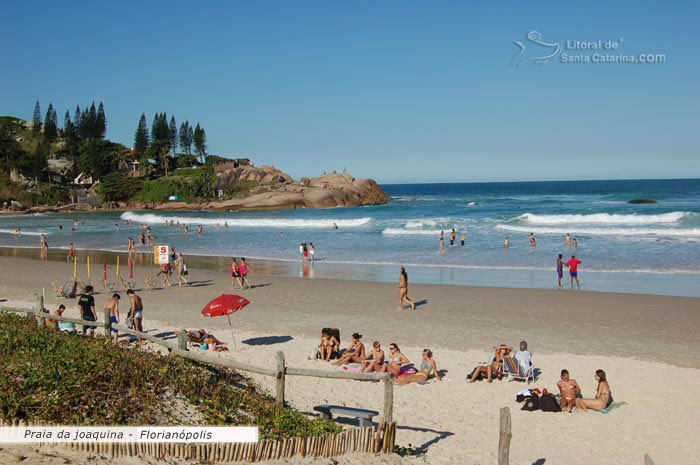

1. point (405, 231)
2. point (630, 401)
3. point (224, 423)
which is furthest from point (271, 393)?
point (405, 231)

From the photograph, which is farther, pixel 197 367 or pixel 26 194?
pixel 26 194

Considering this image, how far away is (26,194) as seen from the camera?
94.5 metres

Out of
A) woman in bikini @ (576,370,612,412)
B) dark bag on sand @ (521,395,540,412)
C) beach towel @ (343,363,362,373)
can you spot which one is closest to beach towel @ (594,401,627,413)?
woman in bikini @ (576,370,612,412)

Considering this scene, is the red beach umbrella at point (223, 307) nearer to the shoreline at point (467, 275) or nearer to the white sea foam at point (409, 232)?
the shoreline at point (467, 275)

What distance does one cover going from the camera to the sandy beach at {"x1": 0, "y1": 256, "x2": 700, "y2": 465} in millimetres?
8840

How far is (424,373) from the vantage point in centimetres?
1148

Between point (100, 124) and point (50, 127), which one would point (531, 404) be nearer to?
point (100, 124)

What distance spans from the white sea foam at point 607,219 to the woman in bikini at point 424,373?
45.5 metres

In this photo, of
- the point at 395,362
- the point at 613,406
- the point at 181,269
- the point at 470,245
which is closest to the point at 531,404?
the point at 613,406

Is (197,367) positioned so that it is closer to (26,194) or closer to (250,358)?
(250,358)

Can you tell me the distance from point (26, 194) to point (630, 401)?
10294cm

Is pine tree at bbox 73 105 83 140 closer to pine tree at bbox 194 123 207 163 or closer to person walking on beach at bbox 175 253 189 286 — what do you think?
pine tree at bbox 194 123 207 163

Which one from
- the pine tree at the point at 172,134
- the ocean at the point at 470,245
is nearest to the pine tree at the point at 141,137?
the pine tree at the point at 172,134

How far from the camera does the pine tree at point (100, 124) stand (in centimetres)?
11838
